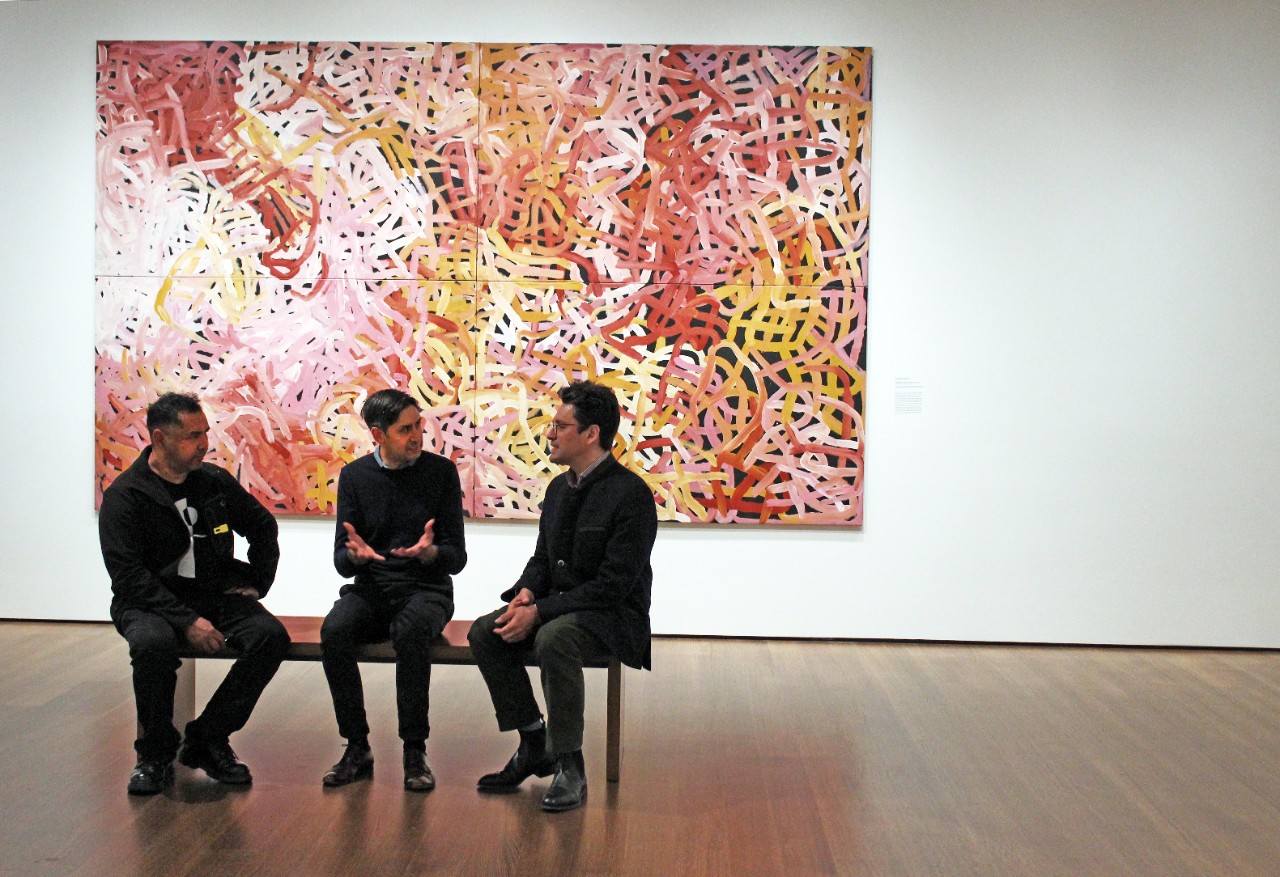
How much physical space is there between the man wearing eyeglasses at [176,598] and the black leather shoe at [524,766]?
79 centimetres

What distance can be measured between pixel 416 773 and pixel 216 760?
0.65m

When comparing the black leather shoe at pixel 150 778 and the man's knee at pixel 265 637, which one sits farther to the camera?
the man's knee at pixel 265 637

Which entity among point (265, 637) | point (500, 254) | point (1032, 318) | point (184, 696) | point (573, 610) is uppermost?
point (500, 254)

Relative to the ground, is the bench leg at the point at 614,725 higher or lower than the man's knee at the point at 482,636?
lower

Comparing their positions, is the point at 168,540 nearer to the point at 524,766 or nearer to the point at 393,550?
the point at 393,550

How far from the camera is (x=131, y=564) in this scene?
13.0 ft

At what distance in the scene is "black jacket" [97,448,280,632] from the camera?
3.97 meters

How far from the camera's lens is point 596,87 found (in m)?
6.31

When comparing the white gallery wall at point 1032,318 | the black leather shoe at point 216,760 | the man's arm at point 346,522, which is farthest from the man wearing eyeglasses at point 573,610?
the white gallery wall at point 1032,318

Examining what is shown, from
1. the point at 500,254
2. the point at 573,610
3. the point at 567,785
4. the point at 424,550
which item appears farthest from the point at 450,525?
the point at 500,254

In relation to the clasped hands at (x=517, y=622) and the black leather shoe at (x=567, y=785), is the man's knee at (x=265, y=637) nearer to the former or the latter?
the clasped hands at (x=517, y=622)

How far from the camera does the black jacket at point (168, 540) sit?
3.97 meters

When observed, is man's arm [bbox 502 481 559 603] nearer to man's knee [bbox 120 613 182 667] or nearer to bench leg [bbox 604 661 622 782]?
bench leg [bbox 604 661 622 782]

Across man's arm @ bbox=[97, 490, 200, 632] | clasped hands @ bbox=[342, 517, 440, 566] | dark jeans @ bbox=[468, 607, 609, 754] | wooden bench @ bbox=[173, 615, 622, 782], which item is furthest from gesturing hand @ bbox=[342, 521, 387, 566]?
man's arm @ bbox=[97, 490, 200, 632]
